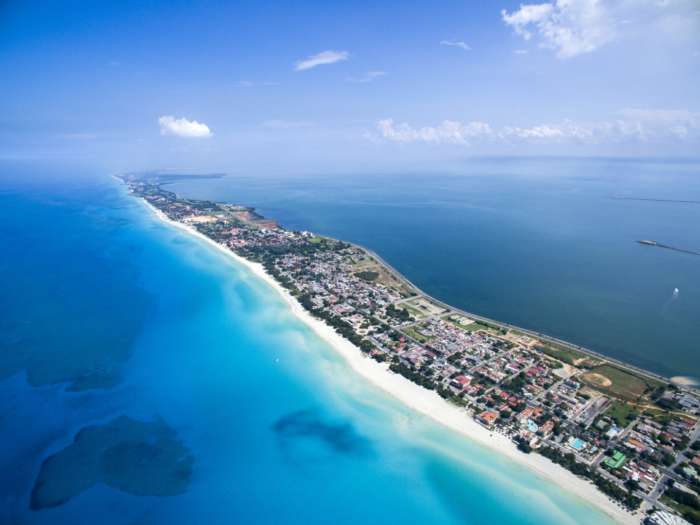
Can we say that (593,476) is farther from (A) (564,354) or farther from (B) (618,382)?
(A) (564,354)

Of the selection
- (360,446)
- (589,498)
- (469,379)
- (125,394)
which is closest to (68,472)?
(125,394)

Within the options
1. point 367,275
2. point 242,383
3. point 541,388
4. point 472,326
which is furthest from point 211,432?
point 367,275

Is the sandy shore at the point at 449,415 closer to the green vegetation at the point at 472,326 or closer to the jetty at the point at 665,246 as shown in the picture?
the green vegetation at the point at 472,326

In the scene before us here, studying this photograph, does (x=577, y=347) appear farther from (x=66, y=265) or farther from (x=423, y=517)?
(x=66, y=265)

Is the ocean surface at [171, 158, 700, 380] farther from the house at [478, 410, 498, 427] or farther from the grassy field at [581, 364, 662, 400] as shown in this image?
the house at [478, 410, 498, 427]

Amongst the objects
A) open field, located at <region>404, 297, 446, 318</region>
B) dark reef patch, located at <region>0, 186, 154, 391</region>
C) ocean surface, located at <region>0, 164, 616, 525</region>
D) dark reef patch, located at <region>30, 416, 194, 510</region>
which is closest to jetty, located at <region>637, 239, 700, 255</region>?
ocean surface, located at <region>0, 164, 616, 525</region>

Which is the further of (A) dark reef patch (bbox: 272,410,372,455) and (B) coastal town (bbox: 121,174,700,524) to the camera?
(A) dark reef patch (bbox: 272,410,372,455)
